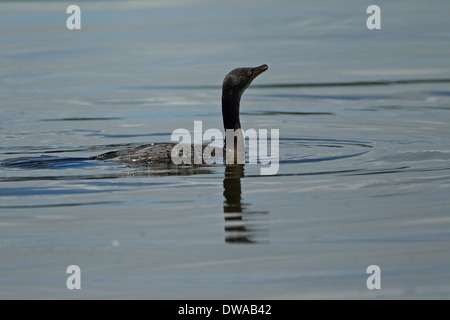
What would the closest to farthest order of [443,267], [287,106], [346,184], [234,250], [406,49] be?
[443,267], [234,250], [346,184], [287,106], [406,49]

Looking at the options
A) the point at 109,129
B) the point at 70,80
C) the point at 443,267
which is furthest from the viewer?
the point at 70,80

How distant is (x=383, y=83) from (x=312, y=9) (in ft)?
30.5

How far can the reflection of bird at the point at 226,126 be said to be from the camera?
420 inches

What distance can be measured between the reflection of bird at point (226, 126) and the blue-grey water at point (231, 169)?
0.88 feet

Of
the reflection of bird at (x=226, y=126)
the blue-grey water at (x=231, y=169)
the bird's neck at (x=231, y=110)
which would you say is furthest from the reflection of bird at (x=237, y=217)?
the bird's neck at (x=231, y=110)

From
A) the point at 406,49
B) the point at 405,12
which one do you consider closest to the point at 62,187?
the point at 406,49

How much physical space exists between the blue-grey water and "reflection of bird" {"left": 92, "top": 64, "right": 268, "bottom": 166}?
0.27 metres

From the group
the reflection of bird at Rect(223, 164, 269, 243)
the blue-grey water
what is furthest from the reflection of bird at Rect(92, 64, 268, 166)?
the reflection of bird at Rect(223, 164, 269, 243)

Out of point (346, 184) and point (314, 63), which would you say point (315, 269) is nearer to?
point (346, 184)

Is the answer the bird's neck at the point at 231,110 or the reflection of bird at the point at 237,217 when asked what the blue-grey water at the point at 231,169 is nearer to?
the reflection of bird at the point at 237,217

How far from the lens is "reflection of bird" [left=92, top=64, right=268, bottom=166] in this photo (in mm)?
10664

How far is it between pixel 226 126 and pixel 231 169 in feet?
3.87

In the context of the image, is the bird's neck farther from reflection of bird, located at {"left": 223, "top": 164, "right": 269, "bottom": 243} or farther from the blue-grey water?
reflection of bird, located at {"left": 223, "top": 164, "right": 269, "bottom": 243}

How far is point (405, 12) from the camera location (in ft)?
78.7
